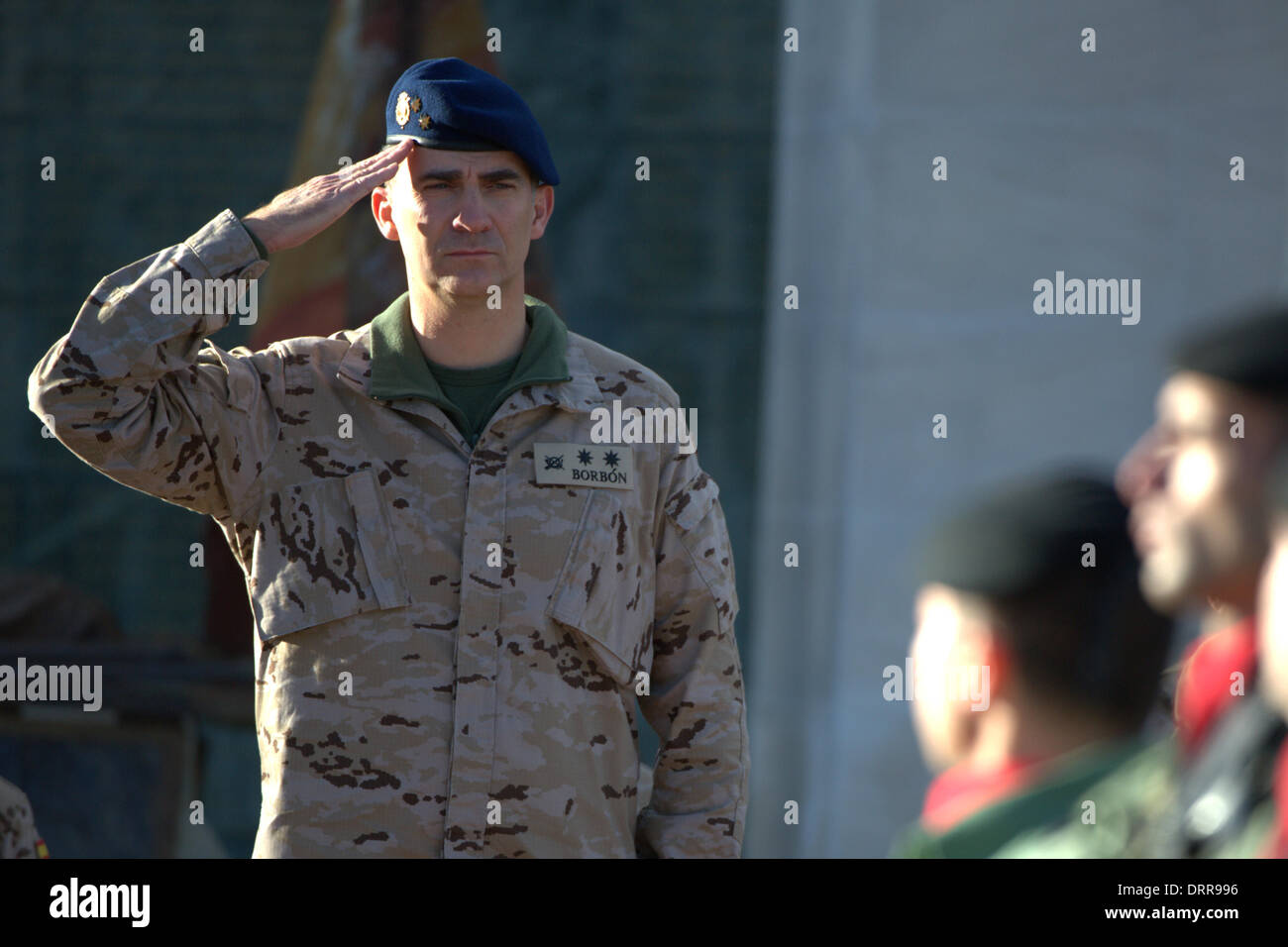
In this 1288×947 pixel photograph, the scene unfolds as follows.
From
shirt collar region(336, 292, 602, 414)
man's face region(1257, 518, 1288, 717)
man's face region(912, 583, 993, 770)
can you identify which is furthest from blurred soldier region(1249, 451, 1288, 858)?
shirt collar region(336, 292, 602, 414)

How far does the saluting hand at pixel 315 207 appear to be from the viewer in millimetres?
2637

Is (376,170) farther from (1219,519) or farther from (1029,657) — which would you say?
(1219,519)

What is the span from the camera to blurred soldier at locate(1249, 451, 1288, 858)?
1.19m

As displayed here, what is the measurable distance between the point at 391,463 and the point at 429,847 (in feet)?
2.08

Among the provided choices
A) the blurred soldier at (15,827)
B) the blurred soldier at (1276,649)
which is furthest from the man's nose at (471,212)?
the blurred soldier at (1276,649)

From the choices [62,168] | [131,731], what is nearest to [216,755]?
[131,731]

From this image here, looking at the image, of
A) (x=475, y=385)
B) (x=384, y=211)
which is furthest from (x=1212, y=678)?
(x=384, y=211)

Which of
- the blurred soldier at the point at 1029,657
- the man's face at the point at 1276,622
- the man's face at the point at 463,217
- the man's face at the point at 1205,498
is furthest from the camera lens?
the man's face at the point at 463,217

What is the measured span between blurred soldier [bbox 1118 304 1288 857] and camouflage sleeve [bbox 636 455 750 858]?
127cm

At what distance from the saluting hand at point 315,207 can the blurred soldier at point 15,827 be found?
110cm

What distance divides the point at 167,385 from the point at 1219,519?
1.73 metres

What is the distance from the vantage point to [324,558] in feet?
8.60

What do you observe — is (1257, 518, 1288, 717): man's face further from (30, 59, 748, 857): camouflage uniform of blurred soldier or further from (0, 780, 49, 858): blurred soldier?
(0, 780, 49, 858): blurred soldier

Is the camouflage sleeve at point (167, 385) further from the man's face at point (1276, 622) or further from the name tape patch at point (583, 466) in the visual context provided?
the man's face at point (1276, 622)
